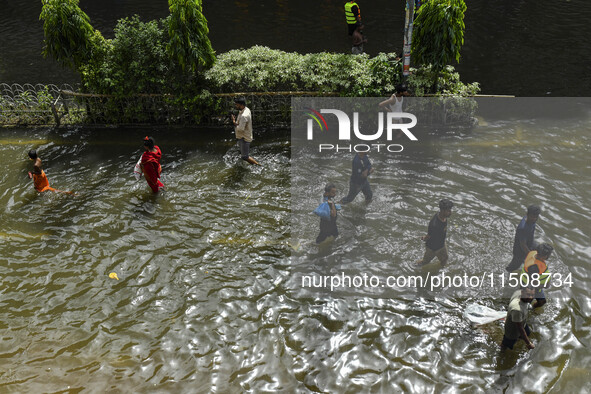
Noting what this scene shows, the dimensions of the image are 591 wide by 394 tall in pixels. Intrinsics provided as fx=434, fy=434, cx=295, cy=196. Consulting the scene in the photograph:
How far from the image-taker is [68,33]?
1103cm

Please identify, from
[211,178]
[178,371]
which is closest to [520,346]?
[178,371]

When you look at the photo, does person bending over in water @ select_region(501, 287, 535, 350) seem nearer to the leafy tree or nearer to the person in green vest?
the leafy tree

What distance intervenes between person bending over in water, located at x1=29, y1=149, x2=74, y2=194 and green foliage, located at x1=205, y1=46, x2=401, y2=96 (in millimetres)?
4388

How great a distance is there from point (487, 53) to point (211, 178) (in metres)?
11.0

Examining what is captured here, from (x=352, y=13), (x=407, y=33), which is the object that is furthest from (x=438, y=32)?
(x=352, y=13)

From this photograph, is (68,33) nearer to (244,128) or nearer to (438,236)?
(244,128)

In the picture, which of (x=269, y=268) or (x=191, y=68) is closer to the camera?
(x=269, y=268)

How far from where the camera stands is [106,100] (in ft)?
38.6

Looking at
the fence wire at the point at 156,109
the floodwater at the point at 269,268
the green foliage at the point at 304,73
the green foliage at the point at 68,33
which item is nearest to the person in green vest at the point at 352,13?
the green foliage at the point at 304,73

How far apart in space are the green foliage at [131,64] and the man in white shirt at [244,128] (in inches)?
117

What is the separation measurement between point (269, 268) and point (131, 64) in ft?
23.3

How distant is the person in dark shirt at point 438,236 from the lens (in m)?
6.37

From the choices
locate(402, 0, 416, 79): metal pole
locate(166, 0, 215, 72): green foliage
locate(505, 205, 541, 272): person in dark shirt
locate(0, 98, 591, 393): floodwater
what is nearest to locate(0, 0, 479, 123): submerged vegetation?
locate(166, 0, 215, 72): green foliage

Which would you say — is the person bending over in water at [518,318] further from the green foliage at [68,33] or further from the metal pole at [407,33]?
the green foliage at [68,33]
